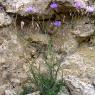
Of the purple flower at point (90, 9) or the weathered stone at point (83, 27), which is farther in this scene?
the weathered stone at point (83, 27)

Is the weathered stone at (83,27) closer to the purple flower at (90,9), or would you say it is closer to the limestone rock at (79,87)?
the purple flower at (90,9)

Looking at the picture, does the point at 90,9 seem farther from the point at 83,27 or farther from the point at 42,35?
the point at 42,35

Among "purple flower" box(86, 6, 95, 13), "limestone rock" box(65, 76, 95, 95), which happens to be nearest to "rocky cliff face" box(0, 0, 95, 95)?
"purple flower" box(86, 6, 95, 13)

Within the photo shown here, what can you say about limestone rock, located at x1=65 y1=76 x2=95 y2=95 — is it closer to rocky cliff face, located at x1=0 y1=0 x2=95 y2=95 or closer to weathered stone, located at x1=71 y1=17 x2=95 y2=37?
rocky cliff face, located at x1=0 y1=0 x2=95 y2=95

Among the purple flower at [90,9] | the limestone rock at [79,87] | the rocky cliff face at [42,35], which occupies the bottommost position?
the limestone rock at [79,87]

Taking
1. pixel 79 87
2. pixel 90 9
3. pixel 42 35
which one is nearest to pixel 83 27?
pixel 90 9

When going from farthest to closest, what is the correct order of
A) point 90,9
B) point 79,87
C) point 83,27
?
1. point 83,27
2. point 90,9
3. point 79,87

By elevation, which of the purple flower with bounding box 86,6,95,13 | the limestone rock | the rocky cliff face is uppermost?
the purple flower with bounding box 86,6,95,13

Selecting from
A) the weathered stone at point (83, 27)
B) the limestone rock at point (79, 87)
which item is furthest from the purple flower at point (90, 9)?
the limestone rock at point (79, 87)

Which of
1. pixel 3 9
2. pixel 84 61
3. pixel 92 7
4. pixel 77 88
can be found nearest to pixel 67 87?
pixel 77 88
